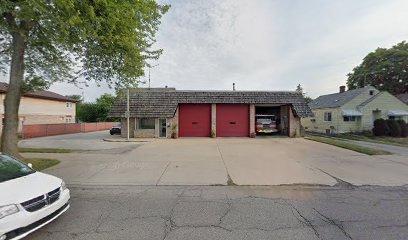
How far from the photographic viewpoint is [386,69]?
1479 inches

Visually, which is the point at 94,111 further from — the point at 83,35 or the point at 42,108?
the point at 83,35

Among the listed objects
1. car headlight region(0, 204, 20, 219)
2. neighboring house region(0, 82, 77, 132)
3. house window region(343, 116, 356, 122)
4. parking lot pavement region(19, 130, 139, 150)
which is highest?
neighboring house region(0, 82, 77, 132)

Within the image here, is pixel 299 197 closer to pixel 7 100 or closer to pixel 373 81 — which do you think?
pixel 7 100

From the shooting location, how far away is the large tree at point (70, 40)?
238 inches

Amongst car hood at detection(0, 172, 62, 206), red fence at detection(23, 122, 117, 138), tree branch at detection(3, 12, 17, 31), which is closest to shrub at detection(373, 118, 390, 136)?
car hood at detection(0, 172, 62, 206)

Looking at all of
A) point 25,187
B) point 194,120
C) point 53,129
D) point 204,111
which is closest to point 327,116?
point 204,111

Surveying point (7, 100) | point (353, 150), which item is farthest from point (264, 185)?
point (7, 100)

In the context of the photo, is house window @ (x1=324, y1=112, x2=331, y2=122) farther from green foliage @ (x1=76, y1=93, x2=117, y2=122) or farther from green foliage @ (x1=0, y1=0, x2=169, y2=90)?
green foliage @ (x1=76, y1=93, x2=117, y2=122)

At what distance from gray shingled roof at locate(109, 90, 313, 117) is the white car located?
1411 centimetres

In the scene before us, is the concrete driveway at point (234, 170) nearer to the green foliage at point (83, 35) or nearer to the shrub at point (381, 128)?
the green foliage at point (83, 35)

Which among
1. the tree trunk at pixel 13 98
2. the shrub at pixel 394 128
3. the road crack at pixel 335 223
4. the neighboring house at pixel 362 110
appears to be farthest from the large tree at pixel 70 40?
the shrub at pixel 394 128

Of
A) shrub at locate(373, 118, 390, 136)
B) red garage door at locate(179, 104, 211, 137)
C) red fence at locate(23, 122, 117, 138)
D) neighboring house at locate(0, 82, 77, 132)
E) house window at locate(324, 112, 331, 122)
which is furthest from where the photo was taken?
house window at locate(324, 112, 331, 122)

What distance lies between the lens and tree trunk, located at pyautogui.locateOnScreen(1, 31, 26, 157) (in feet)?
24.8

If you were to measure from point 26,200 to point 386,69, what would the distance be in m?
53.0
